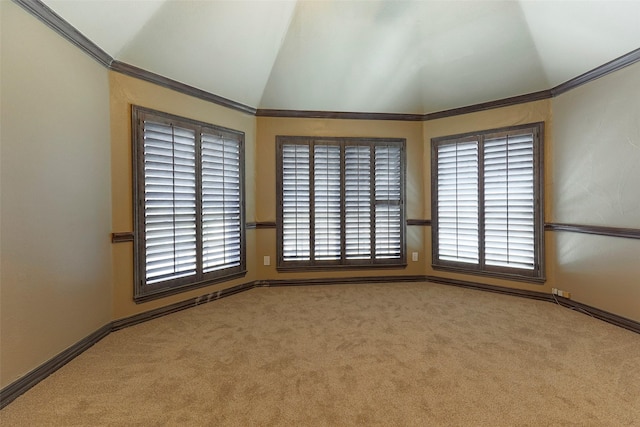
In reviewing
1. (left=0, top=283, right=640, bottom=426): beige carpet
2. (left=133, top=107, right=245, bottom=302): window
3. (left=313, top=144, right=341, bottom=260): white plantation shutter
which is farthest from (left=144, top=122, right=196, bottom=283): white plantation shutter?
(left=313, top=144, right=341, bottom=260): white plantation shutter

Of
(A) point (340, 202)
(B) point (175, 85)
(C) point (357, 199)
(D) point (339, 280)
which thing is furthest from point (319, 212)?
(B) point (175, 85)

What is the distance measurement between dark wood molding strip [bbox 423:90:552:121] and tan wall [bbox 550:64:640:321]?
174 millimetres

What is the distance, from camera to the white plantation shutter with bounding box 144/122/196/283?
3248 millimetres

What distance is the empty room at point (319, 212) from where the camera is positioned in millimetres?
2006

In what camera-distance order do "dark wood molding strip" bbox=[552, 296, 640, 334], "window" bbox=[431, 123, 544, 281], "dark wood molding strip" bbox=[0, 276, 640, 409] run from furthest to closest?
"window" bbox=[431, 123, 544, 281]
"dark wood molding strip" bbox=[552, 296, 640, 334]
"dark wood molding strip" bbox=[0, 276, 640, 409]

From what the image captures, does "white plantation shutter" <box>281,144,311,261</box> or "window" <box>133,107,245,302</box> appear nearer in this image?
"window" <box>133,107,245,302</box>

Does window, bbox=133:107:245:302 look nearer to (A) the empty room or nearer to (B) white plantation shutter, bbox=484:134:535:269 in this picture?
(A) the empty room

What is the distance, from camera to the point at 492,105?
13.6 ft

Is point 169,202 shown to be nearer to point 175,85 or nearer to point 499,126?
point 175,85

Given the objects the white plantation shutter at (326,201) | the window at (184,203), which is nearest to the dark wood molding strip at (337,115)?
the white plantation shutter at (326,201)

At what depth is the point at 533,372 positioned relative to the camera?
2193mm

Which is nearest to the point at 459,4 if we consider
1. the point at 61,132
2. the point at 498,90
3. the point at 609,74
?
the point at 498,90

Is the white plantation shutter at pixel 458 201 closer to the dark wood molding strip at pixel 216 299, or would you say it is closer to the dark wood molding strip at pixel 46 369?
the dark wood molding strip at pixel 216 299

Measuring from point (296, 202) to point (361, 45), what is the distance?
6.69 feet
